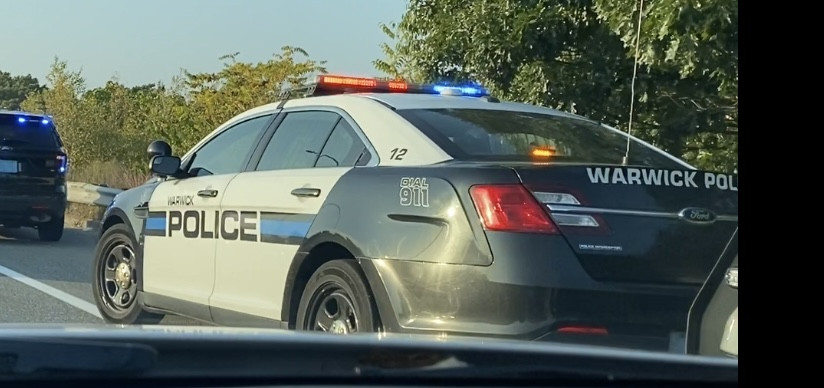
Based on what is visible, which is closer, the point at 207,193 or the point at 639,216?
the point at 639,216

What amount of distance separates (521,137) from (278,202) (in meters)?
1.12

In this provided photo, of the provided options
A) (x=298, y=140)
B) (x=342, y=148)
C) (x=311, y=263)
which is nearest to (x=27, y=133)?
(x=298, y=140)

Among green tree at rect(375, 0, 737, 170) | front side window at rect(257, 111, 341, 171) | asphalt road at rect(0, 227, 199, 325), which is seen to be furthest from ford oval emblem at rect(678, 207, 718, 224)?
green tree at rect(375, 0, 737, 170)

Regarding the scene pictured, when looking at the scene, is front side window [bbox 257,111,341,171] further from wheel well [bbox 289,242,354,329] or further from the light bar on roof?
wheel well [bbox 289,242,354,329]

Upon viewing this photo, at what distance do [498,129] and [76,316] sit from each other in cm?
388

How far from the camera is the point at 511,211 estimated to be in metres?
4.17

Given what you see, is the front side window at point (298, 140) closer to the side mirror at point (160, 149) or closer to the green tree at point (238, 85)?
the side mirror at point (160, 149)

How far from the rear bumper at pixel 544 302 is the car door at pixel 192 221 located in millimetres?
1817

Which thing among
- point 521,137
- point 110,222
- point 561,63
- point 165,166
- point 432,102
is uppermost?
point 561,63

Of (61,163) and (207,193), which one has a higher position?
(61,163)

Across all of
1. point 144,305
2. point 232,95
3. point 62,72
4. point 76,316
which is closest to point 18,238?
point 232,95

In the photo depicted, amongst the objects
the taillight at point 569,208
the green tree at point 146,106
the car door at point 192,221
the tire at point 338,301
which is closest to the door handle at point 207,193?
the car door at point 192,221

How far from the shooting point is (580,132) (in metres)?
5.01

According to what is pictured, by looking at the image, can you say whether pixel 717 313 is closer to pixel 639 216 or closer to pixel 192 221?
pixel 639 216
